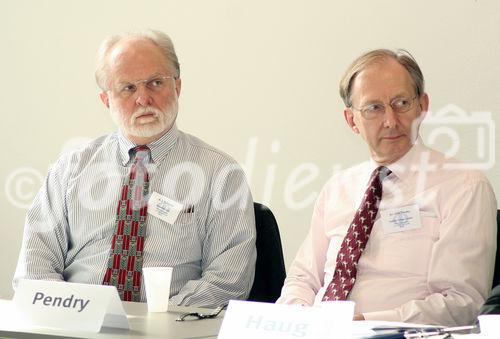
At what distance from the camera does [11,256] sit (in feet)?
15.1

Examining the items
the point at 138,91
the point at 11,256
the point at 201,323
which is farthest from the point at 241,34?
the point at 201,323

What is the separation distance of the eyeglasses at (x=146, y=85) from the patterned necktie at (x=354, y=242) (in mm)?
952

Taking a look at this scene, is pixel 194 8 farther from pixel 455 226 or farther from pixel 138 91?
pixel 455 226

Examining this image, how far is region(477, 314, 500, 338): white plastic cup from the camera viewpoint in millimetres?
1563

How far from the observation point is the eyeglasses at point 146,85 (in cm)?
322

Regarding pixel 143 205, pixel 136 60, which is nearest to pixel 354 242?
pixel 143 205

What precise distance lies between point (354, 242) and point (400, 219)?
17 centimetres

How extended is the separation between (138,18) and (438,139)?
1.73 m

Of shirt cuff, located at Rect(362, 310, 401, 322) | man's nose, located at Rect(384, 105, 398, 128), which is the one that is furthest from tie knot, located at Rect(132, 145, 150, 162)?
shirt cuff, located at Rect(362, 310, 401, 322)

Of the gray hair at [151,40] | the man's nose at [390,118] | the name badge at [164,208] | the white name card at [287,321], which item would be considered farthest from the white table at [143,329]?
the gray hair at [151,40]

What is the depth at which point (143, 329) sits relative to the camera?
198 cm

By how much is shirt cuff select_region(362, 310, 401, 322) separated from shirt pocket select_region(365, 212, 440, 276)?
0.23 meters

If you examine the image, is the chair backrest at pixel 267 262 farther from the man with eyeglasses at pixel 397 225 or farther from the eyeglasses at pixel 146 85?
the eyeglasses at pixel 146 85

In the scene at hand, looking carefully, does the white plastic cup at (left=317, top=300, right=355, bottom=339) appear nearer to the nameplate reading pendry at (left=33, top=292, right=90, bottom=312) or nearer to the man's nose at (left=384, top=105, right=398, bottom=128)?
the nameplate reading pendry at (left=33, top=292, right=90, bottom=312)
